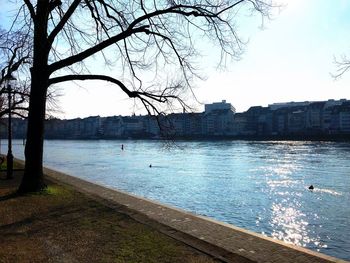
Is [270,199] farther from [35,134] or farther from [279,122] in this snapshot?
[279,122]

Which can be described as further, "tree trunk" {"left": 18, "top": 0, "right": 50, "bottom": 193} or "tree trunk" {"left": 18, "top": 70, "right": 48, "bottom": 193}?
"tree trunk" {"left": 18, "top": 70, "right": 48, "bottom": 193}

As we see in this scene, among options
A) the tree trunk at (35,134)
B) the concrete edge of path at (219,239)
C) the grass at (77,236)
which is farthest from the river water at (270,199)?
the tree trunk at (35,134)

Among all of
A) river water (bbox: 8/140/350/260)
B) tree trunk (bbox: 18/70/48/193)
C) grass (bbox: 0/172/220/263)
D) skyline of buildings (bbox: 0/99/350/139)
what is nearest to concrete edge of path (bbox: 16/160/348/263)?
grass (bbox: 0/172/220/263)

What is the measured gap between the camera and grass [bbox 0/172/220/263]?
817cm

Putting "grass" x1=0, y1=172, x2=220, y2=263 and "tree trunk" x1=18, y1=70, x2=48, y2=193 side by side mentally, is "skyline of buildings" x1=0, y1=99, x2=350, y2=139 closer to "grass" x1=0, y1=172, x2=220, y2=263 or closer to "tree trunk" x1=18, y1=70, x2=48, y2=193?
"tree trunk" x1=18, y1=70, x2=48, y2=193

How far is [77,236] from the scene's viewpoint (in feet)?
32.0

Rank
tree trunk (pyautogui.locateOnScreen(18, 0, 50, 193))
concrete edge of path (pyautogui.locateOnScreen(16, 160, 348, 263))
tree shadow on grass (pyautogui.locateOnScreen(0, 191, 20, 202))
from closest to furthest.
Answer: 1. concrete edge of path (pyautogui.locateOnScreen(16, 160, 348, 263))
2. tree shadow on grass (pyautogui.locateOnScreen(0, 191, 20, 202))
3. tree trunk (pyautogui.locateOnScreen(18, 0, 50, 193))

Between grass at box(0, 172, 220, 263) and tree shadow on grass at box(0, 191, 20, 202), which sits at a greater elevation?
tree shadow on grass at box(0, 191, 20, 202)

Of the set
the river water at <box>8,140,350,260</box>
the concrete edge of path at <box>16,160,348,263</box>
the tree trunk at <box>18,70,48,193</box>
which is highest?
the tree trunk at <box>18,70,48,193</box>

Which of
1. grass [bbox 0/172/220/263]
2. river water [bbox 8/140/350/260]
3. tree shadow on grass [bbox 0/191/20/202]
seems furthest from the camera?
river water [bbox 8/140/350/260]

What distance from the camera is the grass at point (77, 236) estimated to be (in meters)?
8.17

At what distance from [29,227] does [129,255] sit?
3.49 metres

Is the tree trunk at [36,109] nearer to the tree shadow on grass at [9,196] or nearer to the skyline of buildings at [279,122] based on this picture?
the tree shadow on grass at [9,196]

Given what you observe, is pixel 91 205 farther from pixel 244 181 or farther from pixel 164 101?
pixel 244 181
